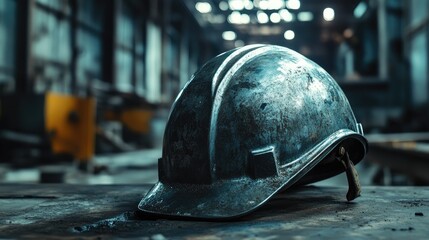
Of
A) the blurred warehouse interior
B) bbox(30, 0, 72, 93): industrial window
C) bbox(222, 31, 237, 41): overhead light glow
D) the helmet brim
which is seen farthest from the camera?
bbox(222, 31, 237, 41): overhead light glow

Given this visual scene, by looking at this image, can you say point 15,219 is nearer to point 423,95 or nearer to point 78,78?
point 78,78

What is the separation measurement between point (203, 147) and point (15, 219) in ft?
2.53

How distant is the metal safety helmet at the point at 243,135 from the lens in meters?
1.66

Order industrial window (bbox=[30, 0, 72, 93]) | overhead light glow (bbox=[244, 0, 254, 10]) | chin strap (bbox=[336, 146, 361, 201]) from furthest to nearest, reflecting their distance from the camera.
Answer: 1. overhead light glow (bbox=[244, 0, 254, 10])
2. industrial window (bbox=[30, 0, 72, 93])
3. chin strap (bbox=[336, 146, 361, 201])

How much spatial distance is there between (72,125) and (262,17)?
34.9 ft

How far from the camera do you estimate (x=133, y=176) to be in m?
6.30

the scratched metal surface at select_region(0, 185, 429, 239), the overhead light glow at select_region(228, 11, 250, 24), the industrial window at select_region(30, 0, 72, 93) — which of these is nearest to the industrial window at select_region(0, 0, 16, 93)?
the industrial window at select_region(30, 0, 72, 93)

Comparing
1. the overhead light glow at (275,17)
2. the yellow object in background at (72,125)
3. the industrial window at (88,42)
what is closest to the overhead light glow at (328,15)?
the overhead light glow at (275,17)

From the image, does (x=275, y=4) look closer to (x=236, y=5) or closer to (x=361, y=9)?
(x=236, y=5)

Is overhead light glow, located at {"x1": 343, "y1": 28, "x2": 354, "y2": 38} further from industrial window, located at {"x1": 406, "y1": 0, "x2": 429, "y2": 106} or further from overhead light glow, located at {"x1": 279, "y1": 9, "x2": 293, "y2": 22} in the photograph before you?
industrial window, located at {"x1": 406, "y1": 0, "x2": 429, "y2": 106}

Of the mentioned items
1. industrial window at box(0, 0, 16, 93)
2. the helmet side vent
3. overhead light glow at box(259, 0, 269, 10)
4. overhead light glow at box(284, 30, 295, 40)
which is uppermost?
overhead light glow at box(284, 30, 295, 40)

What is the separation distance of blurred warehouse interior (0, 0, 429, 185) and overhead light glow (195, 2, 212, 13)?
0.31ft

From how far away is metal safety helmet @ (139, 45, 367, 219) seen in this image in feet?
5.45

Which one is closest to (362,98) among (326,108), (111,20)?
(111,20)
